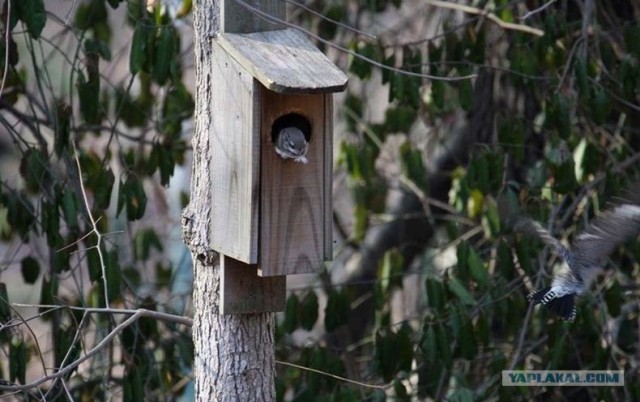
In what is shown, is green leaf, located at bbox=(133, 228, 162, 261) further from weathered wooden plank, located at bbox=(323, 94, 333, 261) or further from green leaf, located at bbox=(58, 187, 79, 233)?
weathered wooden plank, located at bbox=(323, 94, 333, 261)

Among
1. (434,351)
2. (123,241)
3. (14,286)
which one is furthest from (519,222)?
(14,286)

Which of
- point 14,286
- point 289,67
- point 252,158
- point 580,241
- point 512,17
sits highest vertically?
point 512,17

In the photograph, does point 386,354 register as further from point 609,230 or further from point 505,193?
point 609,230

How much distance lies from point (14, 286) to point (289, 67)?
8.07 metres

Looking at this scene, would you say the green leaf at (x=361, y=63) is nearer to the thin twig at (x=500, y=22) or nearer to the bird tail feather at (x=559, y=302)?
the thin twig at (x=500, y=22)

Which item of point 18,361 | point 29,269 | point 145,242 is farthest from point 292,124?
point 145,242

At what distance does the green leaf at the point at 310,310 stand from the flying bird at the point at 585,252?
3.11 feet

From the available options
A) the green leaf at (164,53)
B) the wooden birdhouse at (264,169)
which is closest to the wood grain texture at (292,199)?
the wooden birdhouse at (264,169)

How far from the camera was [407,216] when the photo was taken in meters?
5.67

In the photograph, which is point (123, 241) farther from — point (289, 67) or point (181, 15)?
point (289, 67)

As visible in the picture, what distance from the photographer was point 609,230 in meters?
3.84

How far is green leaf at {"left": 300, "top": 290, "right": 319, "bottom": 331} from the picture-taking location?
14.8ft

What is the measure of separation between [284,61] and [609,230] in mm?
1488

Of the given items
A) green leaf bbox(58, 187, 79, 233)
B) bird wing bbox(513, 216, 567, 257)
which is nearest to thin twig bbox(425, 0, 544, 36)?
bird wing bbox(513, 216, 567, 257)
